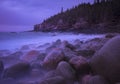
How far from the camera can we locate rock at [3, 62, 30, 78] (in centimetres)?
460

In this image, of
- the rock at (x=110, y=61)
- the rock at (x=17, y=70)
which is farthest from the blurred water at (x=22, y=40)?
the rock at (x=110, y=61)

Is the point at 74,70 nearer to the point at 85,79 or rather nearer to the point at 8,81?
the point at 85,79

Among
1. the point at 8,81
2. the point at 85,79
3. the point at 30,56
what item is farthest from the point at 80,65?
the point at 30,56

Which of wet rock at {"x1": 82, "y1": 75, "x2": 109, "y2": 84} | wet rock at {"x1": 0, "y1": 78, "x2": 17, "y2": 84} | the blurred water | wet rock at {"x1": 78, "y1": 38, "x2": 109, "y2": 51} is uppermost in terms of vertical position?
wet rock at {"x1": 78, "y1": 38, "x2": 109, "y2": 51}

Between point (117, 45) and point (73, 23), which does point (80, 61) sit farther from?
point (73, 23)

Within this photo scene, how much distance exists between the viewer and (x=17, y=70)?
4723 millimetres

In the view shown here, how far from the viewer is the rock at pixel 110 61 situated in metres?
3.71

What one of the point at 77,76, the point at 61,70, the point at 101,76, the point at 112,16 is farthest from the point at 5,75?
the point at 112,16

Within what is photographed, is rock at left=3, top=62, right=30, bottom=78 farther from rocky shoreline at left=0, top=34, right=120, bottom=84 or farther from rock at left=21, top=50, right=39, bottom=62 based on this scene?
rock at left=21, top=50, right=39, bottom=62

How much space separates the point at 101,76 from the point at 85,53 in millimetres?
2480

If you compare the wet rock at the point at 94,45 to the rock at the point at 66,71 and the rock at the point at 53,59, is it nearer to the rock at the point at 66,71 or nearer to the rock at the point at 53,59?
the rock at the point at 53,59

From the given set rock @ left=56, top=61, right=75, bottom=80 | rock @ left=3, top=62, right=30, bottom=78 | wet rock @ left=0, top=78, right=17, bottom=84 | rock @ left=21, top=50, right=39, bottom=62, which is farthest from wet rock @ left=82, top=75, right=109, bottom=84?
rock @ left=21, top=50, right=39, bottom=62

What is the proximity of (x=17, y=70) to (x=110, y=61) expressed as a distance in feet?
7.19

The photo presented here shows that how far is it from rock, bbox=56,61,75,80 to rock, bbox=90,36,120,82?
0.54 meters
